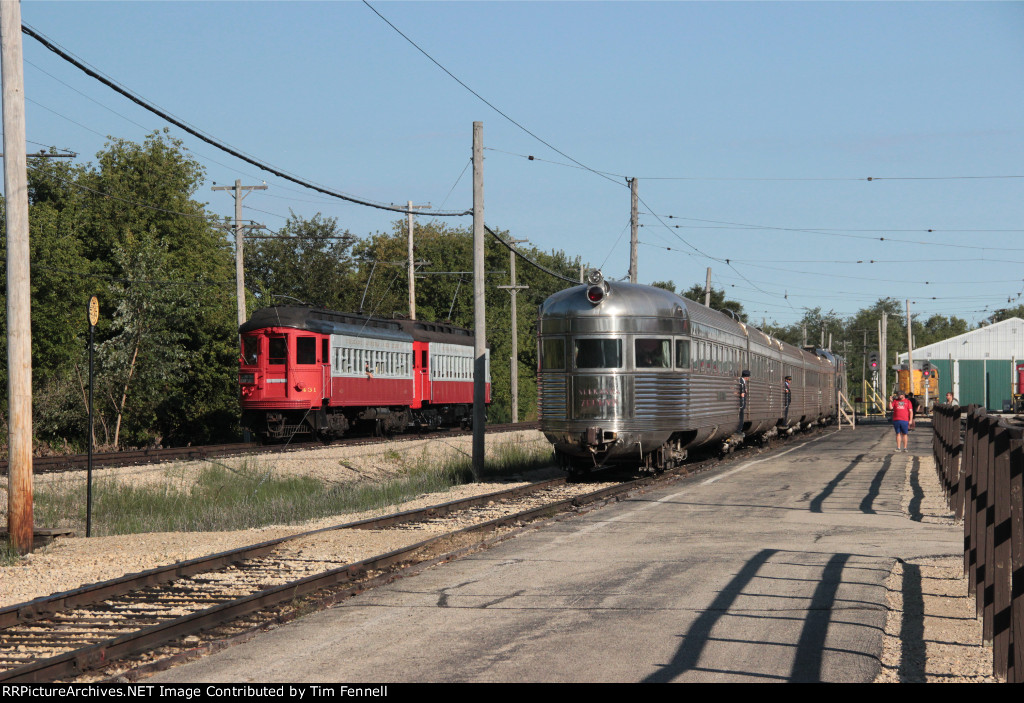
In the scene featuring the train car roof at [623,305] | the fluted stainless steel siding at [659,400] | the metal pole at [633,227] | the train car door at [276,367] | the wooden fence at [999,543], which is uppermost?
the metal pole at [633,227]

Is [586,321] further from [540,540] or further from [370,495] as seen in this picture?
[540,540]

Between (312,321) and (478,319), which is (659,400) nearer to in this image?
(478,319)

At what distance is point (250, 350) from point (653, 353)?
48.3ft

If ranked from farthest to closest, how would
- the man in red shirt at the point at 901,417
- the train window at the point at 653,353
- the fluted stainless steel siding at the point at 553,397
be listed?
the man in red shirt at the point at 901,417 → the fluted stainless steel siding at the point at 553,397 → the train window at the point at 653,353

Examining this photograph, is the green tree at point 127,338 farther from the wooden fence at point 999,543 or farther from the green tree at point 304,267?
the wooden fence at point 999,543

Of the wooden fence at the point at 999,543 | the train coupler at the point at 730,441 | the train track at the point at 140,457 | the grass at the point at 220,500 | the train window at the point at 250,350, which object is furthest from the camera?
Answer: the train window at the point at 250,350

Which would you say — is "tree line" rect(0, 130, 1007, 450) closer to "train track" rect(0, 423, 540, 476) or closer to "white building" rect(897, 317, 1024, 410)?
"train track" rect(0, 423, 540, 476)

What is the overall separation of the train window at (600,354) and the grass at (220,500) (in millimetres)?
3863

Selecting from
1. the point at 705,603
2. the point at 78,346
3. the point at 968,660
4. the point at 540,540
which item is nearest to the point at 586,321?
the point at 540,540

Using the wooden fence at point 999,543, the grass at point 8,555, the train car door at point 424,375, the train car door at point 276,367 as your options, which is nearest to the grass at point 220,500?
the grass at point 8,555

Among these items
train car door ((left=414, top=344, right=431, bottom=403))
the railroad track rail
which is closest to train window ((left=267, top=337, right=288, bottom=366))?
train car door ((left=414, top=344, right=431, bottom=403))

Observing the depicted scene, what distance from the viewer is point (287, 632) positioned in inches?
317

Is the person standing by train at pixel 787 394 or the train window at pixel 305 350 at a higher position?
the train window at pixel 305 350

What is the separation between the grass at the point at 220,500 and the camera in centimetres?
1612
